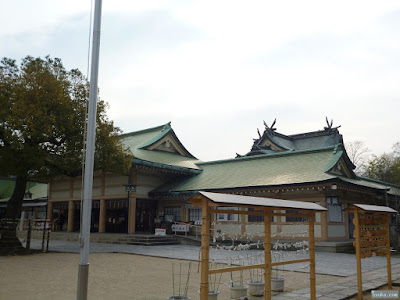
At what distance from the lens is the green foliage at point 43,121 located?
14484 mm

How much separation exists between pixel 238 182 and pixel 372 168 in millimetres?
21600

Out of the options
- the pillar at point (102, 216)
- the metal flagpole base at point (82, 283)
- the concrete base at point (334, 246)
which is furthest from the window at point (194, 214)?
the metal flagpole base at point (82, 283)

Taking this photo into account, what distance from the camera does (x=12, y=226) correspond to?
52.7 ft

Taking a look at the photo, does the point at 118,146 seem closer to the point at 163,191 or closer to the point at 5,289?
the point at 163,191

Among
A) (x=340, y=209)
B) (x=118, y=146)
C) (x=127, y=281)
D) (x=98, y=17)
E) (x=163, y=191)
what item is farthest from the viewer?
(x=163, y=191)

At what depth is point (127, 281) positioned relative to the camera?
31.8 ft

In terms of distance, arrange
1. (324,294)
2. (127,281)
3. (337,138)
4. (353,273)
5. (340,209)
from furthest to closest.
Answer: (337,138) → (340,209) → (353,273) → (127,281) → (324,294)

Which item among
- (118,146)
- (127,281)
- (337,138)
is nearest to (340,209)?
(118,146)

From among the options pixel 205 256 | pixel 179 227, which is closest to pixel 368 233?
pixel 205 256

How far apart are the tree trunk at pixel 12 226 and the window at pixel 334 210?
15205 millimetres

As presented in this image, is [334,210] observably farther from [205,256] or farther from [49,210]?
[49,210]

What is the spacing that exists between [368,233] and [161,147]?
21.0 m

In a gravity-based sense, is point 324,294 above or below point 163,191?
below

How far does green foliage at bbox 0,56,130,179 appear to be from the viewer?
14484 millimetres
